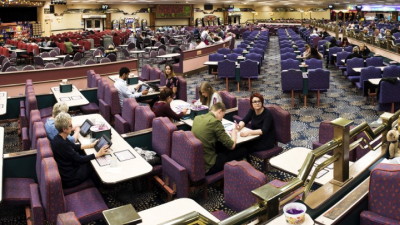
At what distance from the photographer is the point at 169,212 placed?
9.26ft

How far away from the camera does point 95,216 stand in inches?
142

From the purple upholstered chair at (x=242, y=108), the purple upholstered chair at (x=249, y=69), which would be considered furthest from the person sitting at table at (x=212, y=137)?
the purple upholstered chair at (x=249, y=69)

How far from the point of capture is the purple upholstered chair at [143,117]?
526cm

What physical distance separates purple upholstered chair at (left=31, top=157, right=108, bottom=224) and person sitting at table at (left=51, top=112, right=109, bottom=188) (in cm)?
23

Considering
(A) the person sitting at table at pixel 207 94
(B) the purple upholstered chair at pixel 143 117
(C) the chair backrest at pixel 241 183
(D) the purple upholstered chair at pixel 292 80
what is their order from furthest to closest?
(D) the purple upholstered chair at pixel 292 80, (A) the person sitting at table at pixel 207 94, (B) the purple upholstered chair at pixel 143 117, (C) the chair backrest at pixel 241 183

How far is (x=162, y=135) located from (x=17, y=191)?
5.18 ft

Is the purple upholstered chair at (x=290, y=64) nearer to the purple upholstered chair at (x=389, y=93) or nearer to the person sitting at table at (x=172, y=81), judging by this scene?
the purple upholstered chair at (x=389, y=93)

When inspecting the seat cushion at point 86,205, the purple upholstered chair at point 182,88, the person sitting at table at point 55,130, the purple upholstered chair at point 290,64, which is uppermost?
the purple upholstered chair at point 290,64

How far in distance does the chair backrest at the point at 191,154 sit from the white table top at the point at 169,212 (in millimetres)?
1103

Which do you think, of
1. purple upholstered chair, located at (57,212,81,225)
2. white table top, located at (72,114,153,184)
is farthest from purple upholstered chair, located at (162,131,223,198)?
purple upholstered chair, located at (57,212,81,225)

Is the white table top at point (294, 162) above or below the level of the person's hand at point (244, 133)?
below

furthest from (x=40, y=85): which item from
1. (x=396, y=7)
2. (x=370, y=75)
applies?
(x=396, y=7)

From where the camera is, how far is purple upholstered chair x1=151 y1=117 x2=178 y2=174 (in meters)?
4.55

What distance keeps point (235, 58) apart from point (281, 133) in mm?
7614
